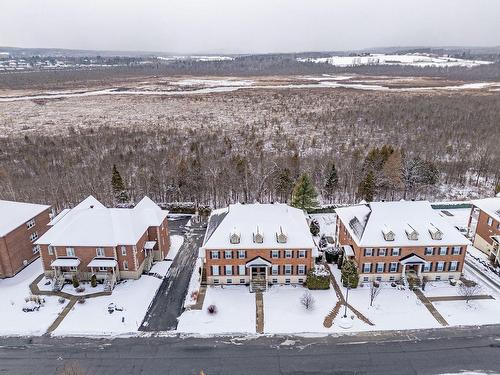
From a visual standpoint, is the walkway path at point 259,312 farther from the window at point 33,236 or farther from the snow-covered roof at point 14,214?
the window at point 33,236

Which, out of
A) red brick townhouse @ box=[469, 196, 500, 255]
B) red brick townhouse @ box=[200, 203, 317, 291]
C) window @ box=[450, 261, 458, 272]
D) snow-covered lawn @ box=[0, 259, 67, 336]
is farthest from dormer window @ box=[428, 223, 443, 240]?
snow-covered lawn @ box=[0, 259, 67, 336]

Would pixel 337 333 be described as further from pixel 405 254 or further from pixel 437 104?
pixel 437 104

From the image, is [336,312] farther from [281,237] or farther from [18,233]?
[18,233]

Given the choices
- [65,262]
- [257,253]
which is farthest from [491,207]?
[65,262]

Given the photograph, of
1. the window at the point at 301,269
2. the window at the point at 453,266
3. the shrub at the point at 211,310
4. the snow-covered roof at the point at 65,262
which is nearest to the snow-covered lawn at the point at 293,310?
the window at the point at 301,269

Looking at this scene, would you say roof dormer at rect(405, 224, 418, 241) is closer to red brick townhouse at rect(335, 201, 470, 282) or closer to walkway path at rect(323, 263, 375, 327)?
red brick townhouse at rect(335, 201, 470, 282)
